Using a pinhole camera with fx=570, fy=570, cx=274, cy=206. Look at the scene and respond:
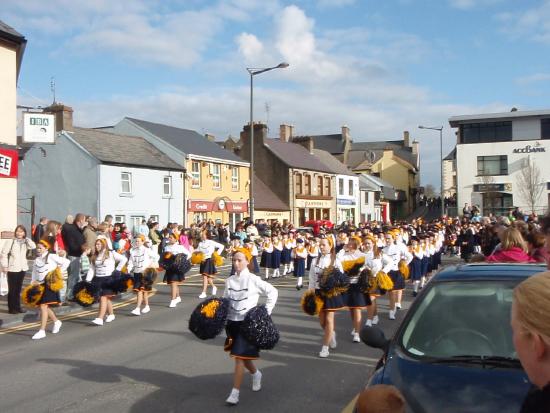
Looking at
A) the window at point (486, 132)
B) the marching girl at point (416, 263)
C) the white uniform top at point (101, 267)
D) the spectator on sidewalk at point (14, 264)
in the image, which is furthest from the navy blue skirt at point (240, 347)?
the window at point (486, 132)

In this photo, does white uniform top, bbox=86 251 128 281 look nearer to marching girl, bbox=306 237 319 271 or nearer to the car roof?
the car roof

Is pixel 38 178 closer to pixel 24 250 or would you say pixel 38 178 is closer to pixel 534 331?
pixel 24 250

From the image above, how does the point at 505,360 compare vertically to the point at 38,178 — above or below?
below

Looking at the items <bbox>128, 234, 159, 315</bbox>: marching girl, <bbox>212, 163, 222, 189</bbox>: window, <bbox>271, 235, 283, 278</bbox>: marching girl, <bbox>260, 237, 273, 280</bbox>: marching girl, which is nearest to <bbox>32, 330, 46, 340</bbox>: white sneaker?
<bbox>128, 234, 159, 315</bbox>: marching girl

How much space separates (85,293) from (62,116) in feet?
71.8

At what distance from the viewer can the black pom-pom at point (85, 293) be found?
10.6 metres

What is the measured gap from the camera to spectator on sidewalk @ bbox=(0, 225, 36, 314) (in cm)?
1172

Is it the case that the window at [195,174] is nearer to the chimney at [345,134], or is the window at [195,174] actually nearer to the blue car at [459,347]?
the blue car at [459,347]

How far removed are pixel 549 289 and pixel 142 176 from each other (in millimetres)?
31208

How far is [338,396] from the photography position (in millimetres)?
6348

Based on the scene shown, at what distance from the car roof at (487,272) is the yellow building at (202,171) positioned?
100ft

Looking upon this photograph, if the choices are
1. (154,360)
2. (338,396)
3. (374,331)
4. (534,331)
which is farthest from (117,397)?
(534,331)

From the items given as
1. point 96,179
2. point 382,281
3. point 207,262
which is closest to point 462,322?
point 382,281

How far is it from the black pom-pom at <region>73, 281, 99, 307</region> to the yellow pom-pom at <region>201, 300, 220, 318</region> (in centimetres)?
491
